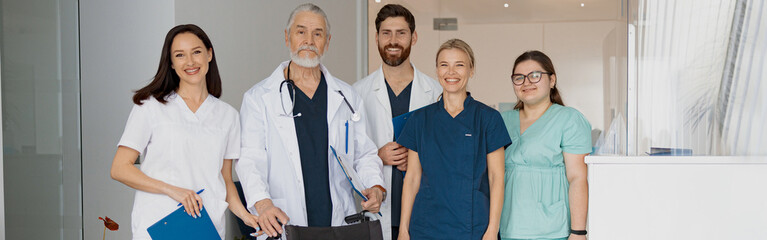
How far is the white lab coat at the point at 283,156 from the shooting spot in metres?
2.40

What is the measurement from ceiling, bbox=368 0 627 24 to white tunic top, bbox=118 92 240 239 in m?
3.10

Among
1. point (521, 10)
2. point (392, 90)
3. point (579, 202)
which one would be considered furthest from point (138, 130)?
point (521, 10)

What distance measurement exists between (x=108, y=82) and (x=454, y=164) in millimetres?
1727

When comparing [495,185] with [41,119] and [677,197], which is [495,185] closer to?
[677,197]

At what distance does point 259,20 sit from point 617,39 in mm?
2043

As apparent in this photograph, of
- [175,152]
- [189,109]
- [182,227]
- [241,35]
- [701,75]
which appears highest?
[241,35]

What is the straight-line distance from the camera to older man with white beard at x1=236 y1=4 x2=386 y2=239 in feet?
8.09

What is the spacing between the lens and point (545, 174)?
7.40 ft

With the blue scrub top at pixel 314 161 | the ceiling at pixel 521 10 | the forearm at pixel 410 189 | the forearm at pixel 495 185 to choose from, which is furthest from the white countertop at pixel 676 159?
the ceiling at pixel 521 10

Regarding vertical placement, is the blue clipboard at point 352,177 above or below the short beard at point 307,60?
below

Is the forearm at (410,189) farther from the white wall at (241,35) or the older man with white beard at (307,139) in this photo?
the white wall at (241,35)

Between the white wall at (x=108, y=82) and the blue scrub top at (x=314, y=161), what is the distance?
860 mm

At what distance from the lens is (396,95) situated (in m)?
3.04

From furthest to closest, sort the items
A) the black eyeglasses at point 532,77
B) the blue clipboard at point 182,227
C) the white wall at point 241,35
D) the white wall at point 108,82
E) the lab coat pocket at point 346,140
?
the white wall at point 241,35 < the white wall at point 108,82 < the lab coat pocket at point 346,140 < the black eyeglasses at point 532,77 < the blue clipboard at point 182,227
